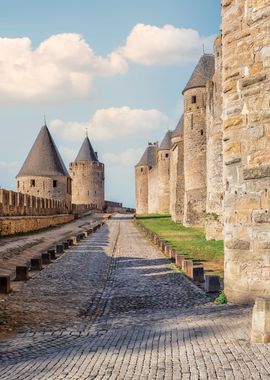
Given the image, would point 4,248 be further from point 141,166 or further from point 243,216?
point 141,166

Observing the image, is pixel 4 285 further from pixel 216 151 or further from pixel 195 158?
pixel 195 158

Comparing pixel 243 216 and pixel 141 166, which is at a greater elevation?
pixel 141 166

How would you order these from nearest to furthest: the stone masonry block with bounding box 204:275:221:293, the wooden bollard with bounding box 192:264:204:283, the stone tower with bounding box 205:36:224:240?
the stone masonry block with bounding box 204:275:221:293 < the wooden bollard with bounding box 192:264:204:283 < the stone tower with bounding box 205:36:224:240

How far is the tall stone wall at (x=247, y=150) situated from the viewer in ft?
27.0

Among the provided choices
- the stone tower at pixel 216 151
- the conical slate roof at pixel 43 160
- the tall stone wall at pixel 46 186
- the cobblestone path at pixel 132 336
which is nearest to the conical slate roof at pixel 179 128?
the stone tower at pixel 216 151

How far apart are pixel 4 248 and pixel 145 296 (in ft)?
38.1

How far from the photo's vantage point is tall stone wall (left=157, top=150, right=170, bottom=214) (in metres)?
58.6

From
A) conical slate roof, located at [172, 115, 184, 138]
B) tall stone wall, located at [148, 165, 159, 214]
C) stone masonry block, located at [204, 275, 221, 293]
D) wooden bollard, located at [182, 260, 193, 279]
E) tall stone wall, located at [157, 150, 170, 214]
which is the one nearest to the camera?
stone masonry block, located at [204, 275, 221, 293]

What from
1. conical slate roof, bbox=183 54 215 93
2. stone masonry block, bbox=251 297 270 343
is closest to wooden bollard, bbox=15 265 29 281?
stone masonry block, bbox=251 297 270 343

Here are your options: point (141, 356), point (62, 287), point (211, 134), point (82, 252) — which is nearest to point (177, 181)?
point (211, 134)

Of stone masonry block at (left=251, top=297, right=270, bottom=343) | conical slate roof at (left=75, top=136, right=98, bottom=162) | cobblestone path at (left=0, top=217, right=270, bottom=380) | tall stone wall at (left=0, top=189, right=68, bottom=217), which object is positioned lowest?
cobblestone path at (left=0, top=217, right=270, bottom=380)

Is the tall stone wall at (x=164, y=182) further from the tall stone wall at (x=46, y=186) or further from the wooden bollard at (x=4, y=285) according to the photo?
the wooden bollard at (x=4, y=285)

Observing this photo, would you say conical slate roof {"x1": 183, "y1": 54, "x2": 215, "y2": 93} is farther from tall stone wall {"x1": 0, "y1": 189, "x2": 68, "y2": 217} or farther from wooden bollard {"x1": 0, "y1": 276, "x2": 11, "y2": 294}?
wooden bollard {"x1": 0, "y1": 276, "x2": 11, "y2": 294}

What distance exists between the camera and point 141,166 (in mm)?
77000
